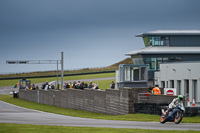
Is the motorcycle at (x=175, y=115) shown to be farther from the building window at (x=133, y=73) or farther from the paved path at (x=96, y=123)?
the building window at (x=133, y=73)

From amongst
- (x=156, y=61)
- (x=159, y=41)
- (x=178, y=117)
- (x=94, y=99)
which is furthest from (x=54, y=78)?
(x=178, y=117)

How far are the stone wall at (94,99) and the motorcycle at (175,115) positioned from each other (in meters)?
8.61

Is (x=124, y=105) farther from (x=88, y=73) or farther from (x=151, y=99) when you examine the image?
(x=88, y=73)

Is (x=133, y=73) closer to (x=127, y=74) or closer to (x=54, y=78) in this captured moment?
(x=127, y=74)

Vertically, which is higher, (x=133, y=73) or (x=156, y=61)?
(x=156, y=61)

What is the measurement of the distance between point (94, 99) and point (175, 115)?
63.6ft

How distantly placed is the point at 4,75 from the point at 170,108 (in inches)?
4502

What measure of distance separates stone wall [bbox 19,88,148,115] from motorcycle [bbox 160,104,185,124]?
8606 millimetres

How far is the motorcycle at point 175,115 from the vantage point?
76.4 feet

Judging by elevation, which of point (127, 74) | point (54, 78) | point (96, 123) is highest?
point (54, 78)

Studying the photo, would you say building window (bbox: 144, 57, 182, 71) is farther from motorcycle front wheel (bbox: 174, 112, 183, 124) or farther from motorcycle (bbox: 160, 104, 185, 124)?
motorcycle front wheel (bbox: 174, 112, 183, 124)

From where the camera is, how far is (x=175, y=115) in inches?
945

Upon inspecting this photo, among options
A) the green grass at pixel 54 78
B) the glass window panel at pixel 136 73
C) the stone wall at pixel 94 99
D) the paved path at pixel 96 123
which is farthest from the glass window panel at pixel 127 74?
the green grass at pixel 54 78

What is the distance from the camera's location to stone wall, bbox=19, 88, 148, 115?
3300 cm
